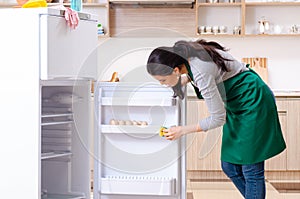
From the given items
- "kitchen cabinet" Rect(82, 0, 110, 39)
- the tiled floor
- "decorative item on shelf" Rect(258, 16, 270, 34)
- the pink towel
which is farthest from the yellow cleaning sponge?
"decorative item on shelf" Rect(258, 16, 270, 34)

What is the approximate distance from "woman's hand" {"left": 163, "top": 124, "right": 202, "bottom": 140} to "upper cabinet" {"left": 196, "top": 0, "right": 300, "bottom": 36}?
231 cm

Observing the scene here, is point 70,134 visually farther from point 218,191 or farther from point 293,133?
point 293,133

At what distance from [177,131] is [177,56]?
0.36 m

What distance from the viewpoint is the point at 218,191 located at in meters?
4.51

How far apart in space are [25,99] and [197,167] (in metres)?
2.36

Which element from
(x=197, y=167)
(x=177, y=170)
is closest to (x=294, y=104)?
(x=197, y=167)

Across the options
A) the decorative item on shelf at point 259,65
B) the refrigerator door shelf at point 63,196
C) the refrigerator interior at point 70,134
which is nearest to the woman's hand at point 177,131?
the refrigerator interior at point 70,134

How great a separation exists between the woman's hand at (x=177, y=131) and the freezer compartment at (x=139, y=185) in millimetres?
258

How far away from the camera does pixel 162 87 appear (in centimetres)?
312

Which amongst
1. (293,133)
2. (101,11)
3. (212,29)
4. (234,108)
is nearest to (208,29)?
(212,29)

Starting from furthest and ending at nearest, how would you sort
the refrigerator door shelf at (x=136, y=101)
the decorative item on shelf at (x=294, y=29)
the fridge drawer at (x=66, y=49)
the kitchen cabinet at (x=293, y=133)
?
the decorative item on shelf at (x=294, y=29) < the kitchen cabinet at (x=293, y=133) < the refrigerator door shelf at (x=136, y=101) < the fridge drawer at (x=66, y=49)

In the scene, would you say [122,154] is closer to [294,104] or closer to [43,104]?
[43,104]

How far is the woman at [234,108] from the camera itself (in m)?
2.81

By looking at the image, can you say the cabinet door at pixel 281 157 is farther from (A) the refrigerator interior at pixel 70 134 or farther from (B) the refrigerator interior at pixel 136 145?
(A) the refrigerator interior at pixel 70 134
